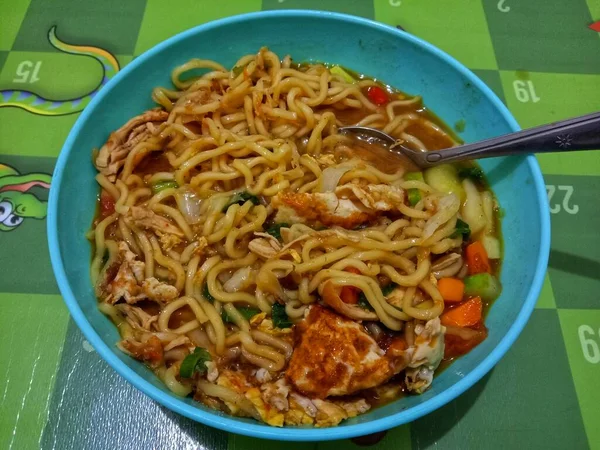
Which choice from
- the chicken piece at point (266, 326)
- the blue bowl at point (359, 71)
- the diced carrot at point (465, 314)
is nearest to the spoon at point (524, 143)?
the blue bowl at point (359, 71)

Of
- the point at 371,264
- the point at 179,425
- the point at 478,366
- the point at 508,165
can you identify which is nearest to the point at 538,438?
the point at 478,366

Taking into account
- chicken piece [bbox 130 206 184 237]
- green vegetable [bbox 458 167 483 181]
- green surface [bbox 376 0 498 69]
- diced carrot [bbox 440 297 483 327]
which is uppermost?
green surface [bbox 376 0 498 69]

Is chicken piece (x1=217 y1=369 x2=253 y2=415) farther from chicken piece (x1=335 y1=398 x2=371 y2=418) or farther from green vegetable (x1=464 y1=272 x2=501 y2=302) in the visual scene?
green vegetable (x1=464 y1=272 x2=501 y2=302)

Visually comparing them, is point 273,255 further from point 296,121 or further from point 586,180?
point 586,180

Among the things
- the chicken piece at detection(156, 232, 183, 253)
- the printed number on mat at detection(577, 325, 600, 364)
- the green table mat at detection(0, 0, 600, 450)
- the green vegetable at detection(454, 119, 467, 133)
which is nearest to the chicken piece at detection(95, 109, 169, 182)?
the chicken piece at detection(156, 232, 183, 253)

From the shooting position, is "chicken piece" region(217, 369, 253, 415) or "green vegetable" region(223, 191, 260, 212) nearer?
"chicken piece" region(217, 369, 253, 415)

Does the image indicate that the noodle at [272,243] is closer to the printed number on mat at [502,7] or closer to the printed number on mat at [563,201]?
the printed number on mat at [563,201]

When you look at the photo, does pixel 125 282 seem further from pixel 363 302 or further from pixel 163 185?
pixel 363 302
